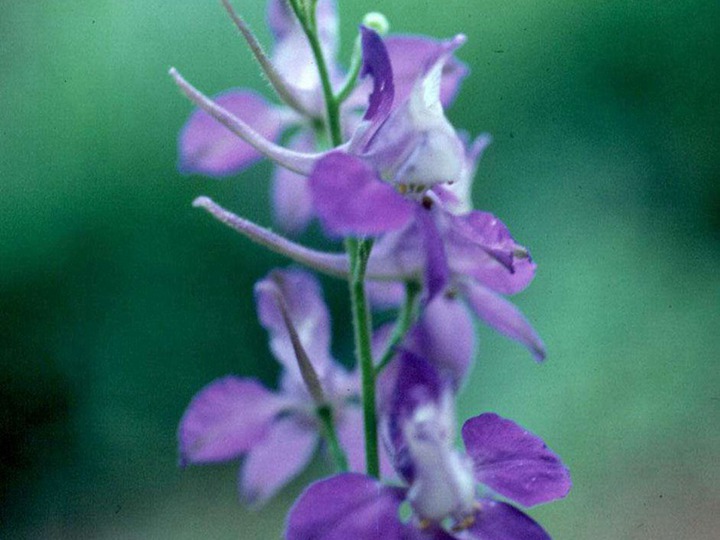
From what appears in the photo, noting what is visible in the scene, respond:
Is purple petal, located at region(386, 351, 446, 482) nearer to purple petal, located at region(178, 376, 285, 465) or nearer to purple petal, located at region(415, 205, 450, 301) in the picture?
purple petal, located at region(415, 205, 450, 301)

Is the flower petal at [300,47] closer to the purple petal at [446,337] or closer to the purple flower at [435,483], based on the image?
the purple petal at [446,337]

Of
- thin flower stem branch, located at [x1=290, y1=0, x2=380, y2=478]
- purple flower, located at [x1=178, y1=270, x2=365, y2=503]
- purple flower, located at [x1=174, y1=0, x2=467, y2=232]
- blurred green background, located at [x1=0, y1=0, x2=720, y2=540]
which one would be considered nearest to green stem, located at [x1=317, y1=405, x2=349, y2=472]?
purple flower, located at [x1=178, y1=270, x2=365, y2=503]

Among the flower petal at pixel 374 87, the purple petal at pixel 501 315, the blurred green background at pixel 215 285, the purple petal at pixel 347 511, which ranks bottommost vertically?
the blurred green background at pixel 215 285

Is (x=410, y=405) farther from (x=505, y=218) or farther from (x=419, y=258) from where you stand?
(x=505, y=218)

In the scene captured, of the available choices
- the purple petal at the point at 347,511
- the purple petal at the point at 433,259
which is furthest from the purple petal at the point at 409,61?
the purple petal at the point at 347,511

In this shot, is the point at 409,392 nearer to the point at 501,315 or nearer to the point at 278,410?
the point at 501,315

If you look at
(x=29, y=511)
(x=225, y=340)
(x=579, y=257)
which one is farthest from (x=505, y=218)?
(x=29, y=511)

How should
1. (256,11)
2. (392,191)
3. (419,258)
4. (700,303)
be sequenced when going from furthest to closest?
(700,303)
(256,11)
(419,258)
(392,191)
